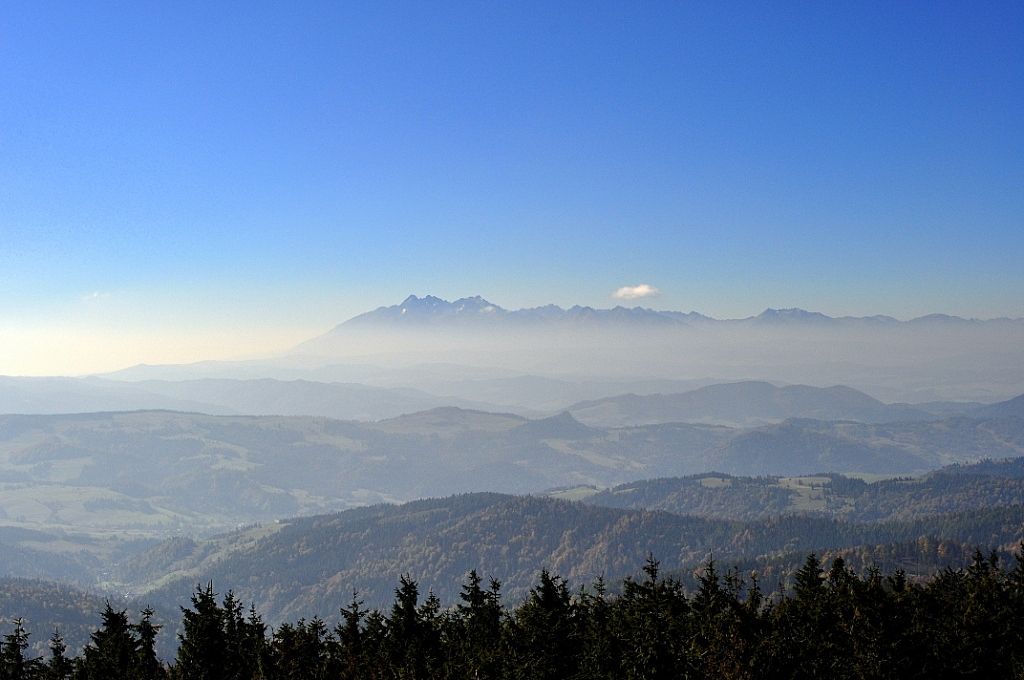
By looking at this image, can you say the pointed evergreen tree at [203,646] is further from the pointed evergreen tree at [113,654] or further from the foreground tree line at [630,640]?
the pointed evergreen tree at [113,654]

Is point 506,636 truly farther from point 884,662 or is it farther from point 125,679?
point 125,679

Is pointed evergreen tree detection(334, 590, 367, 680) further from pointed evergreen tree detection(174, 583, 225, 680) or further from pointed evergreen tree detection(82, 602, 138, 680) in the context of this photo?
pointed evergreen tree detection(82, 602, 138, 680)

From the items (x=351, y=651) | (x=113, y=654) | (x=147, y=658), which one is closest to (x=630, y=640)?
(x=351, y=651)

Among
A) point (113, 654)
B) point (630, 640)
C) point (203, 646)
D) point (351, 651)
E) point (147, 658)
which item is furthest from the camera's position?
point (147, 658)

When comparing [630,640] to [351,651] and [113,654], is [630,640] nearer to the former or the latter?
[351,651]

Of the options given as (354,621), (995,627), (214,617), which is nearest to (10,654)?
(214,617)

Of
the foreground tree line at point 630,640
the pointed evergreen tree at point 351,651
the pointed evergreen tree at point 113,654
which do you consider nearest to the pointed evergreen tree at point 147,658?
the foreground tree line at point 630,640

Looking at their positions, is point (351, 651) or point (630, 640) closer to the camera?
point (630, 640)

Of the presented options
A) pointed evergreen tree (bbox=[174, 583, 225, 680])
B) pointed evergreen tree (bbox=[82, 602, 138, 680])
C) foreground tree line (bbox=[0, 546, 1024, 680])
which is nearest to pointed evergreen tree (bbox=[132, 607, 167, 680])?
foreground tree line (bbox=[0, 546, 1024, 680])
